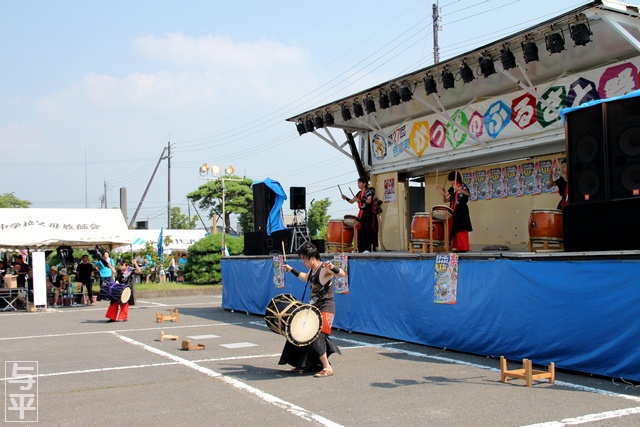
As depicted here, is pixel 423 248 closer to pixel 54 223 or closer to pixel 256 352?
pixel 256 352

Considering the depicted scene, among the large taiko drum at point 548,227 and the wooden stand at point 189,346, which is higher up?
the large taiko drum at point 548,227

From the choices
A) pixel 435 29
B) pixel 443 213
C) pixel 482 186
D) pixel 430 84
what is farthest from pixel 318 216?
pixel 443 213

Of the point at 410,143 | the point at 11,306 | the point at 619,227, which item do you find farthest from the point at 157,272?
the point at 619,227

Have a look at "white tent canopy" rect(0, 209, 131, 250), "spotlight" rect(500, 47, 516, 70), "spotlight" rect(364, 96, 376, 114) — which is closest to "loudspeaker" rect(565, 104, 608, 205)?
"spotlight" rect(500, 47, 516, 70)

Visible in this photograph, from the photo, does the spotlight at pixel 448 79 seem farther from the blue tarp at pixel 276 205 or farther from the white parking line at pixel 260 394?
the white parking line at pixel 260 394

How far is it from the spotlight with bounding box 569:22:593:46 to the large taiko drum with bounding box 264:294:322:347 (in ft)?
20.0

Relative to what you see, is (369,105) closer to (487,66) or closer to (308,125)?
A: (308,125)

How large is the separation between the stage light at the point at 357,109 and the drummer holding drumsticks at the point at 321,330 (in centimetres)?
843

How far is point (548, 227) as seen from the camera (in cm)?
991

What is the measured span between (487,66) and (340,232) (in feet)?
17.0

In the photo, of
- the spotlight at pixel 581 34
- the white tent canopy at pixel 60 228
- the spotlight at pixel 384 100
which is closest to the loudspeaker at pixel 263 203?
the spotlight at pixel 384 100

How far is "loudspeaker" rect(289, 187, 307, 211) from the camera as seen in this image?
17.2 m

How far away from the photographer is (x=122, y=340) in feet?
37.0

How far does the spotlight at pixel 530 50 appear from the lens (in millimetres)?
10711
